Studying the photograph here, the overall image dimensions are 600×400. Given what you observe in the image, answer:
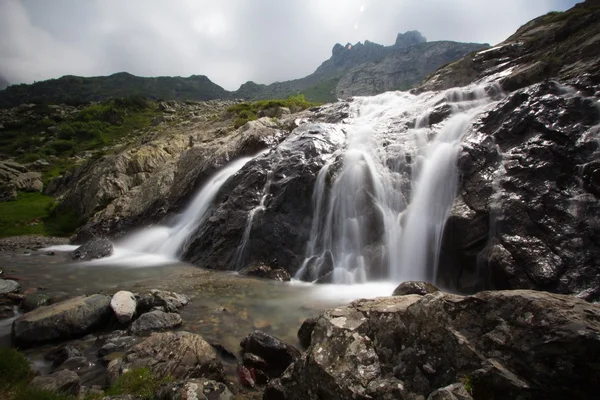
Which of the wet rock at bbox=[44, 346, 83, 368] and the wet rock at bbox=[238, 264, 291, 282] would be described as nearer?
the wet rock at bbox=[44, 346, 83, 368]

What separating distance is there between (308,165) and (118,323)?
44.5 ft

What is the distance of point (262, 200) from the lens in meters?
19.2

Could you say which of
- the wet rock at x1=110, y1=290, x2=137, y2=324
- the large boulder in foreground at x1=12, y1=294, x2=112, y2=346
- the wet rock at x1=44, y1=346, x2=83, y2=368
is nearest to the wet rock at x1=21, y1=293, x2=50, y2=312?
the large boulder in foreground at x1=12, y1=294, x2=112, y2=346

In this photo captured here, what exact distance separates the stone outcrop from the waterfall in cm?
3534

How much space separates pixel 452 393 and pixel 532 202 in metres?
11.6

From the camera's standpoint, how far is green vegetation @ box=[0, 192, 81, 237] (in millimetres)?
31031

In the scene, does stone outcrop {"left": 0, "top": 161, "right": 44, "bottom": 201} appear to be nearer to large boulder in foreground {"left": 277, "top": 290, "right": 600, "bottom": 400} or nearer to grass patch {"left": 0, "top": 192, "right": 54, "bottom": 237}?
grass patch {"left": 0, "top": 192, "right": 54, "bottom": 237}

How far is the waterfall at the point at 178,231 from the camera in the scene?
2105cm

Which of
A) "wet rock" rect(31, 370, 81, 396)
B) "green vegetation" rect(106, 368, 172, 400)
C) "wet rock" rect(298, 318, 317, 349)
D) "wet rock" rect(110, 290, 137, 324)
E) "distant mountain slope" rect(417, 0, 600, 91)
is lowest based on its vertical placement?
"wet rock" rect(298, 318, 317, 349)

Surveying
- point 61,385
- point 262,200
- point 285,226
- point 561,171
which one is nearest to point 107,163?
point 262,200

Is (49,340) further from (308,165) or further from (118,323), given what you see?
(308,165)

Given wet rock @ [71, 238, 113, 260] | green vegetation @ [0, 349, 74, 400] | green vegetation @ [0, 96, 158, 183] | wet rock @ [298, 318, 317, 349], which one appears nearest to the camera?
green vegetation @ [0, 349, 74, 400]

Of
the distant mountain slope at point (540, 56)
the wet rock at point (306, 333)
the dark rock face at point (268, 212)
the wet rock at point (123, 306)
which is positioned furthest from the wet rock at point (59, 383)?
the distant mountain slope at point (540, 56)

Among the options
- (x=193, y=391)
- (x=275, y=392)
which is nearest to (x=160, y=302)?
(x=193, y=391)
